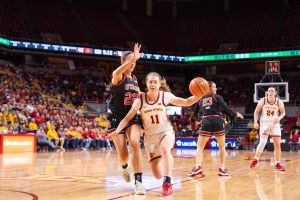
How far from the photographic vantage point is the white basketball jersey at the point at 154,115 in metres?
5.70

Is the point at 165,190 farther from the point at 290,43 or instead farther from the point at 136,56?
the point at 290,43

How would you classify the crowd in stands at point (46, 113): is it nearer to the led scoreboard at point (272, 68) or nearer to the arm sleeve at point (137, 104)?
the led scoreboard at point (272, 68)

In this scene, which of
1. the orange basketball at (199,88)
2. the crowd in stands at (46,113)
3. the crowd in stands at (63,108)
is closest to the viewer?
the orange basketball at (199,88)

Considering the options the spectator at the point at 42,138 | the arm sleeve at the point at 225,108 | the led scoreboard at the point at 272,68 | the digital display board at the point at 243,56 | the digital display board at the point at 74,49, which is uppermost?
the digital display board at the point at 74,49

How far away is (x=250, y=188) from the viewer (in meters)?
6.17

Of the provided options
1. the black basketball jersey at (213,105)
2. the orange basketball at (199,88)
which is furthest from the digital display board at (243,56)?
the orange basketball at (199,88)

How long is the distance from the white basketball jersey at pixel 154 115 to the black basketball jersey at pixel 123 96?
0.26 meters

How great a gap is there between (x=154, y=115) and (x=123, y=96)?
21.9 inches

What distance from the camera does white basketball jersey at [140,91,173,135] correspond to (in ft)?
18.7

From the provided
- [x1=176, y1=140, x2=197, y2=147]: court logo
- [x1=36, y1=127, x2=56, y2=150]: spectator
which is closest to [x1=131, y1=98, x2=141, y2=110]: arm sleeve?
[x1=36, y1=127, x2=56, y2=150]: spectator

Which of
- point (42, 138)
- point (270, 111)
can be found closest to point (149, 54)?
point (42, 138)

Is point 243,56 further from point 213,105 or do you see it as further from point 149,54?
point 213,105

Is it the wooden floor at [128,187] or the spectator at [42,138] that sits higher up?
the spectator at [42,138]

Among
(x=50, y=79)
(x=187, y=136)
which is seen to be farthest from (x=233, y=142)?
(x=50, y=79)
